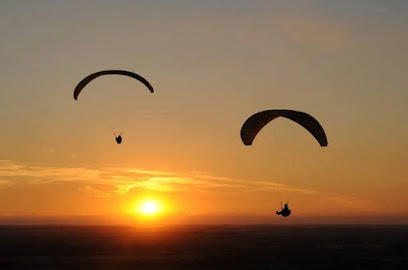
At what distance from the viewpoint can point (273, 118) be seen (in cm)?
3475

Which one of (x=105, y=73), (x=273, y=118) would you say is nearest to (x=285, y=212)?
(x=273, y=118)

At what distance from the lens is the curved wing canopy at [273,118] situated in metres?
34.1

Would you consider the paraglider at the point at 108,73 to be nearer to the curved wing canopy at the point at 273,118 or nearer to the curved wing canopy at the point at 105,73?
the curved wing canopy at the point at 105,73

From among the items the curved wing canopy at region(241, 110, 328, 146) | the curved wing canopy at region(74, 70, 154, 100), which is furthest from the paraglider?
the curved wing canopy at region(241, 110, 328, 146)

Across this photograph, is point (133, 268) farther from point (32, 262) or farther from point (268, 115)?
point (268, 115)

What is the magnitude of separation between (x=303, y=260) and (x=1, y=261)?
62.2 metres

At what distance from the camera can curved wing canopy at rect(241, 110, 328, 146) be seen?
34.1 meters

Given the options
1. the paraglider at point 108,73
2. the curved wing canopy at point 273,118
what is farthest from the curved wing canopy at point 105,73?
the curved wing canopy at point 273,118

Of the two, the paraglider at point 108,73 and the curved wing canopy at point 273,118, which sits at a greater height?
the paraglider at point 108,73

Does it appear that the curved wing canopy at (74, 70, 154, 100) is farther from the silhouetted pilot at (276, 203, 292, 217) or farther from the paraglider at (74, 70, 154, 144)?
the silhouetted pilot at (276, 203, 292, 217)

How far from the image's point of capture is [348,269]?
364 ft

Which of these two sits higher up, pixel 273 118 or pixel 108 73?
pixel 108 73

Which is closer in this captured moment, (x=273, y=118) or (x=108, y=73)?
(x=273, y=118)

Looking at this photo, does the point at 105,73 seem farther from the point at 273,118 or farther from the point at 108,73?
the point at 273,118
